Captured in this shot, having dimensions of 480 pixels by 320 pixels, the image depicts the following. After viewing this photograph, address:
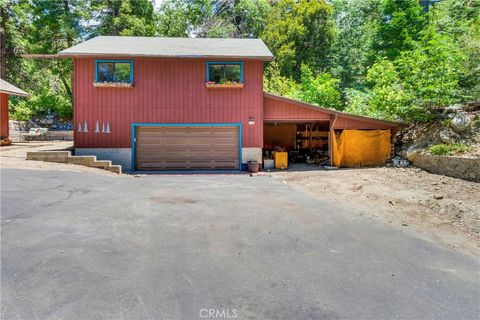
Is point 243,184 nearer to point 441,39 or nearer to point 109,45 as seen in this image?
point 109,45

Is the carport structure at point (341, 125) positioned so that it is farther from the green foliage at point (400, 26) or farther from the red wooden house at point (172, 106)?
the green foliage at point (400, 26)

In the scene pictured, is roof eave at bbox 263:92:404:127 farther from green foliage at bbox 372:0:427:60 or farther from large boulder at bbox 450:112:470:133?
green foliage at bbox 372:0:427:60

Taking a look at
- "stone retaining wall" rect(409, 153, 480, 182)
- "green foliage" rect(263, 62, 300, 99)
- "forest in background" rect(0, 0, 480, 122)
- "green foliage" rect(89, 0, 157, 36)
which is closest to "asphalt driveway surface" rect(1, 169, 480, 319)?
"stone retaining wall" rect(409, 153, 480, 182)

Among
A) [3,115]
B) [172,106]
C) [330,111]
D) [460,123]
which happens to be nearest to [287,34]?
[330,111]

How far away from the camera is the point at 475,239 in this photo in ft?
15.9

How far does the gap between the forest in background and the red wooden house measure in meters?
6.97

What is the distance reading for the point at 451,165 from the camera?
996cm

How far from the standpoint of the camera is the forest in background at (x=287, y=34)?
1869 cm

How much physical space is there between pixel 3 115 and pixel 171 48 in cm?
979

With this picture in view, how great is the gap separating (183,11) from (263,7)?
8.23m

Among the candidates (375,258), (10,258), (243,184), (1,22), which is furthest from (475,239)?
(1,22)

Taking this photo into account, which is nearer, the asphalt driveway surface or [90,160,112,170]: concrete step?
the asphalt driveway surface

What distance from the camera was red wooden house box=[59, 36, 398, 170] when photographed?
41.3 feet

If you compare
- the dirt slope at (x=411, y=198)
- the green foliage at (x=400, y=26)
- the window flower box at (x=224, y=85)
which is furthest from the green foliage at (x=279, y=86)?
the dirt slope at (x=411, y=198)
